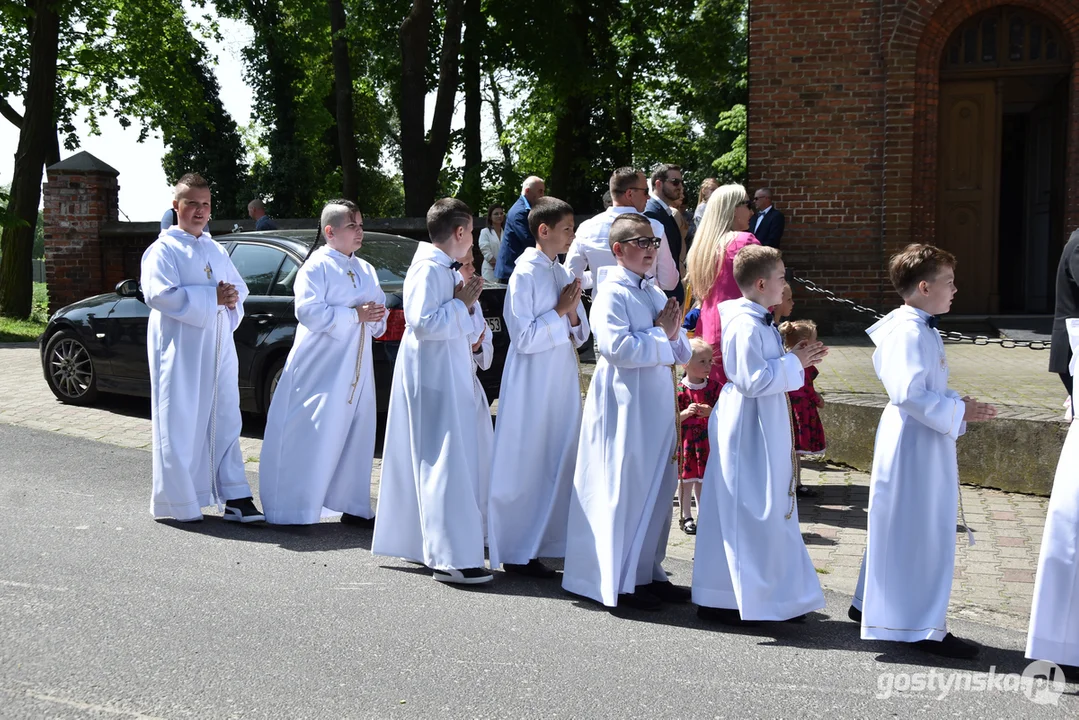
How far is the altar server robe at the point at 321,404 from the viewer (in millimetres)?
6934

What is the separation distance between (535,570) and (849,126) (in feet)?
30.8

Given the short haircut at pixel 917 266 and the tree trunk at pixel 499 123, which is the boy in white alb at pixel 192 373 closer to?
the short haircut at pixel 917 266

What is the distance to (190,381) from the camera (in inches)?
282

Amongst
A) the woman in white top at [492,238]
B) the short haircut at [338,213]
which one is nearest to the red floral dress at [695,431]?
the short haircut at [338,213]

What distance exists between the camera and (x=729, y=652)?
4.77 meters

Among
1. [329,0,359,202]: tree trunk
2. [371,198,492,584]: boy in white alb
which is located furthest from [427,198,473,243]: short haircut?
[329,0,359,202]: tree trunk

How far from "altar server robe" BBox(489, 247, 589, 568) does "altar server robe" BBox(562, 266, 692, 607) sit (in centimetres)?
47

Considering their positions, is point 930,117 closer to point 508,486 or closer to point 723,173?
point 508,486

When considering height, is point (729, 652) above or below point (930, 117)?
below

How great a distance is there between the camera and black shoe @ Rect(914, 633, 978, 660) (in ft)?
15.2

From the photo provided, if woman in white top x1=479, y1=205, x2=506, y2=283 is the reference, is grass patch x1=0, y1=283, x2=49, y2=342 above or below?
below

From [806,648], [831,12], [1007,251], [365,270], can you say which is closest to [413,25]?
[831,12]

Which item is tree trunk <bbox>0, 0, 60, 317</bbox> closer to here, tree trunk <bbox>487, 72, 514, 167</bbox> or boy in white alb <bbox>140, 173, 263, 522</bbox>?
boy in white alb <bbox>140, 173, 263, 522</bbox>

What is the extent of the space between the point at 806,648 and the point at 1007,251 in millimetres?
12324
